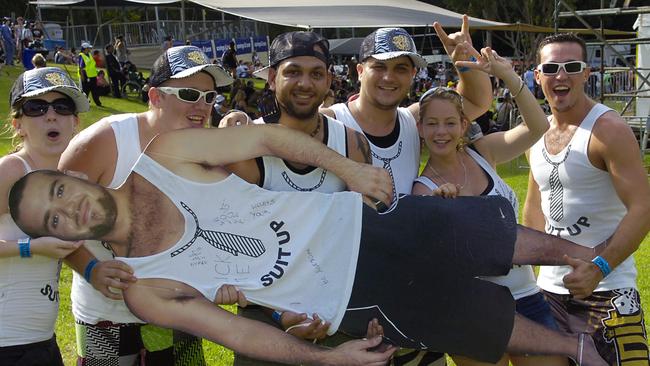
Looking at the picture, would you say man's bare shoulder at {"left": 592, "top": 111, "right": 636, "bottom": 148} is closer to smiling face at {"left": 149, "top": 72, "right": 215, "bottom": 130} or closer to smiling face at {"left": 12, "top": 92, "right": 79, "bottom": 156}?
smiling face at {"left": 149, "top": 72, "right": 215, "bottom": 130}

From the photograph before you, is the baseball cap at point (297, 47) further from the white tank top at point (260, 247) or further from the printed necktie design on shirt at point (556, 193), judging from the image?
the printed necktie design on shirt at point (556, 193)

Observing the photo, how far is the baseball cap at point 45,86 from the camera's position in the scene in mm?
3523

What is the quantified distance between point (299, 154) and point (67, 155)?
47.2 inches

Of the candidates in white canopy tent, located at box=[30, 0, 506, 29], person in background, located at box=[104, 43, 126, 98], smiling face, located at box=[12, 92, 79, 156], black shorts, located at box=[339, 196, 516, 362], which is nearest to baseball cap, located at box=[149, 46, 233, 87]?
smiling face, located at box=[12, 92, 79, 156]

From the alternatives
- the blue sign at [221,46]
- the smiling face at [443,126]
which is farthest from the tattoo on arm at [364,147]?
the blue sign at [221,46]

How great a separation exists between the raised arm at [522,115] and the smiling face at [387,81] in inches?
11.7

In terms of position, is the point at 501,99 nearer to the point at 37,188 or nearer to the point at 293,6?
the point at 293,6

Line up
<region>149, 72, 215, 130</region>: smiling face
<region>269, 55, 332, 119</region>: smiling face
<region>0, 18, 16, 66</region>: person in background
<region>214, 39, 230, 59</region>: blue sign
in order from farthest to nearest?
<region>214, 39, 230, 59</region>: blue sign → <region>0, 18, 16, 66</region>: person in background → <region>149, 72, 215, 130</region>: smiling face → <region>269, 55, 332, 119</region>: smiling face

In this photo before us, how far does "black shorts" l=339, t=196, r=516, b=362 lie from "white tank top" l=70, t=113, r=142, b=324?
49.5 inches

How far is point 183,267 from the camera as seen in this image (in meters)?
3.03

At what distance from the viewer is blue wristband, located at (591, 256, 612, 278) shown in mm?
3507

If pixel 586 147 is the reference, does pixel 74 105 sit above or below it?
above

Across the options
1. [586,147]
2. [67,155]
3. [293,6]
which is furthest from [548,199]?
[293,6]

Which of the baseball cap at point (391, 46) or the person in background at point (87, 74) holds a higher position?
the baseball cap at point (391, 46)
